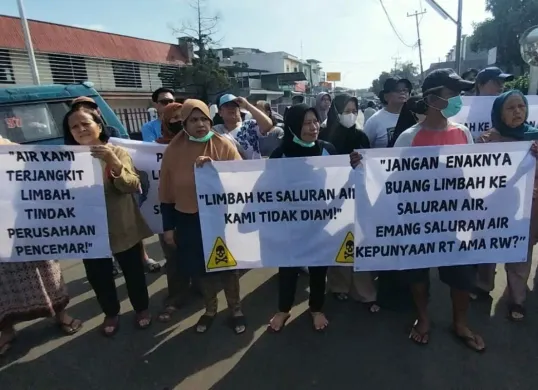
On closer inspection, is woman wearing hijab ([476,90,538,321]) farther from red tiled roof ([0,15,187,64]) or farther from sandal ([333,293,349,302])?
red tiled roof ([0,15,187,64])

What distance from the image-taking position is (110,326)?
9.95 ft

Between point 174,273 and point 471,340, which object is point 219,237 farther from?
point 471,340

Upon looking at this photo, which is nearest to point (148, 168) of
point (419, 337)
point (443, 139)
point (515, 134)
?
point (443, 139)

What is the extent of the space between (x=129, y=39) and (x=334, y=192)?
26227mm

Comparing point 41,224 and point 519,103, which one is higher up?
point 519,103

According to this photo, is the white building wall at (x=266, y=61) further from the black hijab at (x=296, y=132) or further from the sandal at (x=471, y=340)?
the sandal at (x=471, y=340)

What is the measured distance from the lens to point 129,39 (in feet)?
82.9

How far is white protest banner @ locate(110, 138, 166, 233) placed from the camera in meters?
3.56

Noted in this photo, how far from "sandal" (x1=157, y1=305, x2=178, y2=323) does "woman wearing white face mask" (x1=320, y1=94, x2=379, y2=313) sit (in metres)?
1.35

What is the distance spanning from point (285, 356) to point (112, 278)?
4.58 ft

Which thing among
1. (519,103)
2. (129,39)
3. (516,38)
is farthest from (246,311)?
(516,38)

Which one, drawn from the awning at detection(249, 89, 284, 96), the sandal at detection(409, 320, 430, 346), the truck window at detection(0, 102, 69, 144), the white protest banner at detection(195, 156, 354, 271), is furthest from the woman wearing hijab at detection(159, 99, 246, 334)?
the awning at detection(249, 89, 284, 96)

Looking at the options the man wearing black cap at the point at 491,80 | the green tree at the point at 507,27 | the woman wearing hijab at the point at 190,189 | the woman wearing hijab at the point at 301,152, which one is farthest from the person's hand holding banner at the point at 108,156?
the green tree at the point at 507,27

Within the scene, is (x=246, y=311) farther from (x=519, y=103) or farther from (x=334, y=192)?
(x=519, y=103)
